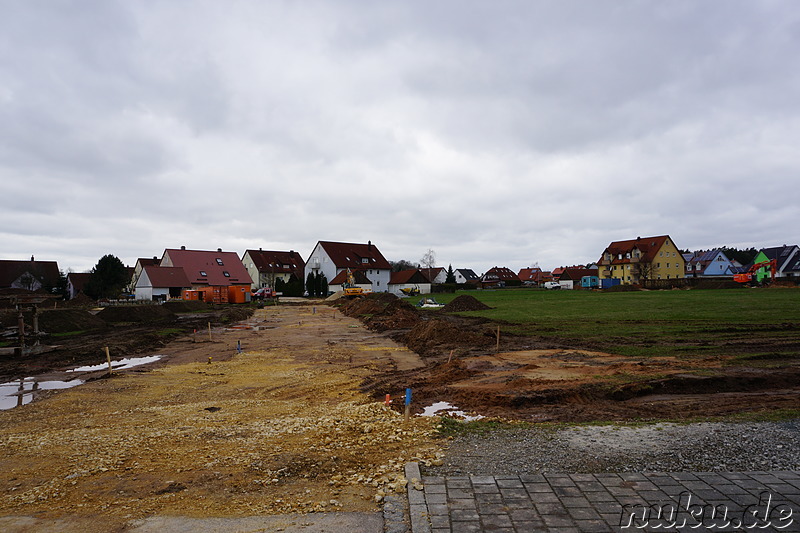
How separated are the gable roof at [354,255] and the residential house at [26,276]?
141ft

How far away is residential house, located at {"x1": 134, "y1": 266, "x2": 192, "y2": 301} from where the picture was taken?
60344 millimetres

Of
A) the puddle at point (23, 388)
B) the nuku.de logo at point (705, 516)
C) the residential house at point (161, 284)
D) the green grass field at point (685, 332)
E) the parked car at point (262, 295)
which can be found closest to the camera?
the nuku.de logo at point (705, 516)

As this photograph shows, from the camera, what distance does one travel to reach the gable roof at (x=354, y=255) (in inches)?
3312

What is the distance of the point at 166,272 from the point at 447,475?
66.0 metres

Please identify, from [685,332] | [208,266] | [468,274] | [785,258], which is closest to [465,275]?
[468,274]

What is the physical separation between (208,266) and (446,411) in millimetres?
68897

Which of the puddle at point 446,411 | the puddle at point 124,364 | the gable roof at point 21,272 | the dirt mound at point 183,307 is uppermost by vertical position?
the gable roof at point 21,272

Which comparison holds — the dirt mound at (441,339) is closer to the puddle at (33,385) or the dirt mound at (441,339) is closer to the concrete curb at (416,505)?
the puddle at (33,385)

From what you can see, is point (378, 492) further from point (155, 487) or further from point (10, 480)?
point (10, 480)

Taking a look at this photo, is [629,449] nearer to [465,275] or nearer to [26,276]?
[26,276]

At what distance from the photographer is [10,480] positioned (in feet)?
21.2

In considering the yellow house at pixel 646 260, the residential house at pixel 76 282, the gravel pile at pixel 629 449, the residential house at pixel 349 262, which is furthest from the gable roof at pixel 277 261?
the gravel pile at pixel 629 449

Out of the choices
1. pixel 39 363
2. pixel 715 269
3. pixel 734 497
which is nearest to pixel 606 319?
pixel 734 497

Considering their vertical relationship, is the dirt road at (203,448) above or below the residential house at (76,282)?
below
